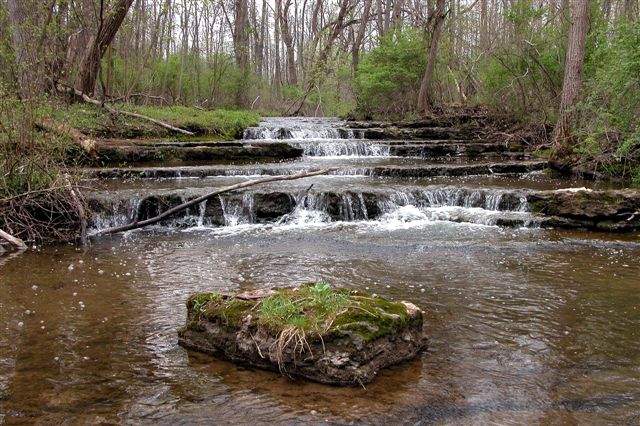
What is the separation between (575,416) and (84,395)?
3103mm

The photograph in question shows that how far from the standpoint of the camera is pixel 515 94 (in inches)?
719

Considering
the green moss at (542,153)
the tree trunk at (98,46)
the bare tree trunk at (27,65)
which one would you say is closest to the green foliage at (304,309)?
the bare tree trunk at (27,65)

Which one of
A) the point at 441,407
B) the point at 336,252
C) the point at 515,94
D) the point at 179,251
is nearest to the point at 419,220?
the point at 336,252

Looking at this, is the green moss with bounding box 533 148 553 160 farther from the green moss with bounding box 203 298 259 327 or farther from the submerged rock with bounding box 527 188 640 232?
the green moss with bounding box 203 298 259 327

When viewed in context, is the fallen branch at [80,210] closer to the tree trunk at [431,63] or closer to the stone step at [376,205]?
the stone step at [376,205]

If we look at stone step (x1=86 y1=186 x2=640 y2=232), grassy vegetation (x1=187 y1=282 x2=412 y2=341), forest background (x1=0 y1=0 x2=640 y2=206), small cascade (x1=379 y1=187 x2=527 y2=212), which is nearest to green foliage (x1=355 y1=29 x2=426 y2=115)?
forest background (x1=0 y1=0 x2=640 y2=206)

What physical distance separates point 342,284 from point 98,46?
40.4 ft

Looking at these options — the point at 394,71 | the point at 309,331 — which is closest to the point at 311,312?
the point at 309,331

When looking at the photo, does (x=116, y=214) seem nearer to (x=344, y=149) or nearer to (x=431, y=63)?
(x=344, y=149)

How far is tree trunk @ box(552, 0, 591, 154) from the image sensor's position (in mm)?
13273

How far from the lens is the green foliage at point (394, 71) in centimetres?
2234

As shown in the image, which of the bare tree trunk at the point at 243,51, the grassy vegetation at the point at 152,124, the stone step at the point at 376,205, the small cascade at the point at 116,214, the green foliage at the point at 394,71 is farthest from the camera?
the bare tree trunk at the point at 243,51

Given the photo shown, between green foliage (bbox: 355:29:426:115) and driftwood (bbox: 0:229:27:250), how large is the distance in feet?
55.6

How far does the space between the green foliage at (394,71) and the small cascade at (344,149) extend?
6406 millimetres
